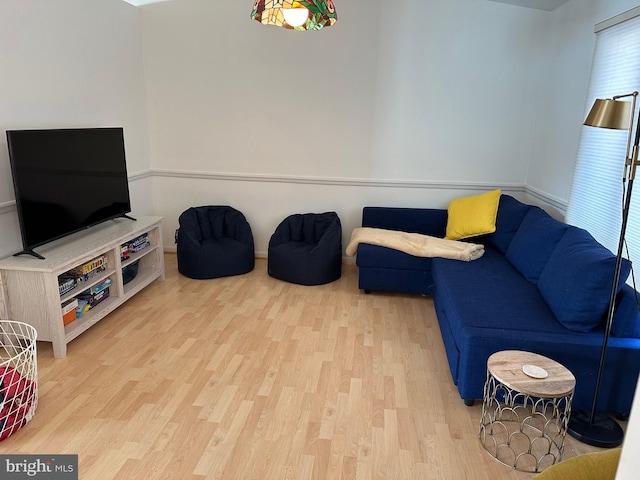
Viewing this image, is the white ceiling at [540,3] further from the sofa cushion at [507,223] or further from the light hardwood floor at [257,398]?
the light hardwood floor at [257,398]

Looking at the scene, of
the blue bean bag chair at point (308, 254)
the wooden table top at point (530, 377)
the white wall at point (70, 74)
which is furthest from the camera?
the blue bean bag chair at point (308, 254)

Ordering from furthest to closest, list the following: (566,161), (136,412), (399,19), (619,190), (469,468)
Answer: (399,19), (566,161), (619,190), (136,412), (469,468)

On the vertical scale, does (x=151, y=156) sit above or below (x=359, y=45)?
below

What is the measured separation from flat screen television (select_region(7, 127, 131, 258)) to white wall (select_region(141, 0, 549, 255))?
1.13 m

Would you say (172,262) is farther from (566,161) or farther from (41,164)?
(566,161)

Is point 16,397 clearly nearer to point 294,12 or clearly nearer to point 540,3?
point 294,12

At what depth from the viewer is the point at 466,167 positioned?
4449 millimetres

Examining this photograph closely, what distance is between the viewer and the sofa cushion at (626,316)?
2.29 meters

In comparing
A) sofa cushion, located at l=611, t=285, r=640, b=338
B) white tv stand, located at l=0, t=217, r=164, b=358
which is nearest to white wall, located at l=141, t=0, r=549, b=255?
white tv stand, located at l=0, t=217, r=164, b=358

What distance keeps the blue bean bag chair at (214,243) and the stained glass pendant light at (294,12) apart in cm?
223

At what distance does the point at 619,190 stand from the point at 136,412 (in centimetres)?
300

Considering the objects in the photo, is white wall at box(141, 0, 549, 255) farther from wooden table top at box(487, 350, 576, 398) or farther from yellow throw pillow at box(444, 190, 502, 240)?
wooden table top at box(487, 350, 576, 398)

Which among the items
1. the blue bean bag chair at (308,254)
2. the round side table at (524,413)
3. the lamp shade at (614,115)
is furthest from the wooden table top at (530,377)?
the blue bean bag chair at (308,254)

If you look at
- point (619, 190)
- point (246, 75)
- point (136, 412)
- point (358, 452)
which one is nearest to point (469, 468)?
point (358, 452)
